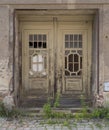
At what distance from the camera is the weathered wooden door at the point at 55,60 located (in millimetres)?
9578

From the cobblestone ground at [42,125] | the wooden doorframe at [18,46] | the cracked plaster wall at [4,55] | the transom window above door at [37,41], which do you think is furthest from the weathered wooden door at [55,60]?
the cobblestone ground at [42,125]

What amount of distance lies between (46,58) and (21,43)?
2.61 feet

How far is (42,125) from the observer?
751 centimetres

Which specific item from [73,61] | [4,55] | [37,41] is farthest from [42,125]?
[37,41]

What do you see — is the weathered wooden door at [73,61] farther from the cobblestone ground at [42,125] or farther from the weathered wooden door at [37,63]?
the cobblestone ground at [42,125]

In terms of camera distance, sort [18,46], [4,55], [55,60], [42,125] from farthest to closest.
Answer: [55,60] < [18,46] < [4,55] < [42,125]

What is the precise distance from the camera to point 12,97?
859cm

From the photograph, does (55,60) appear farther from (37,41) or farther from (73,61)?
(37,41)

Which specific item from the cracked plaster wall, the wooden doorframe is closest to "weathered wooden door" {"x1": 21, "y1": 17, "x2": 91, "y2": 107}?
the wooden doorframe

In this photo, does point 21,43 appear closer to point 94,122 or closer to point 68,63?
point 68,63

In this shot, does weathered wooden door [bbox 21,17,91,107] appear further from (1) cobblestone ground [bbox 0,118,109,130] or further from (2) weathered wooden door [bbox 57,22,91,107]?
(1) cobblestone ground [bbox 0,118,109,130]

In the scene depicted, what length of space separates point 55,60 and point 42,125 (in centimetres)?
257

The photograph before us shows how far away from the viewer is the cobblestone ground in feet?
24.0

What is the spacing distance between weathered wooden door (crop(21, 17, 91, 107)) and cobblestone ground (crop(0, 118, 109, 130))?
1.80 meters
